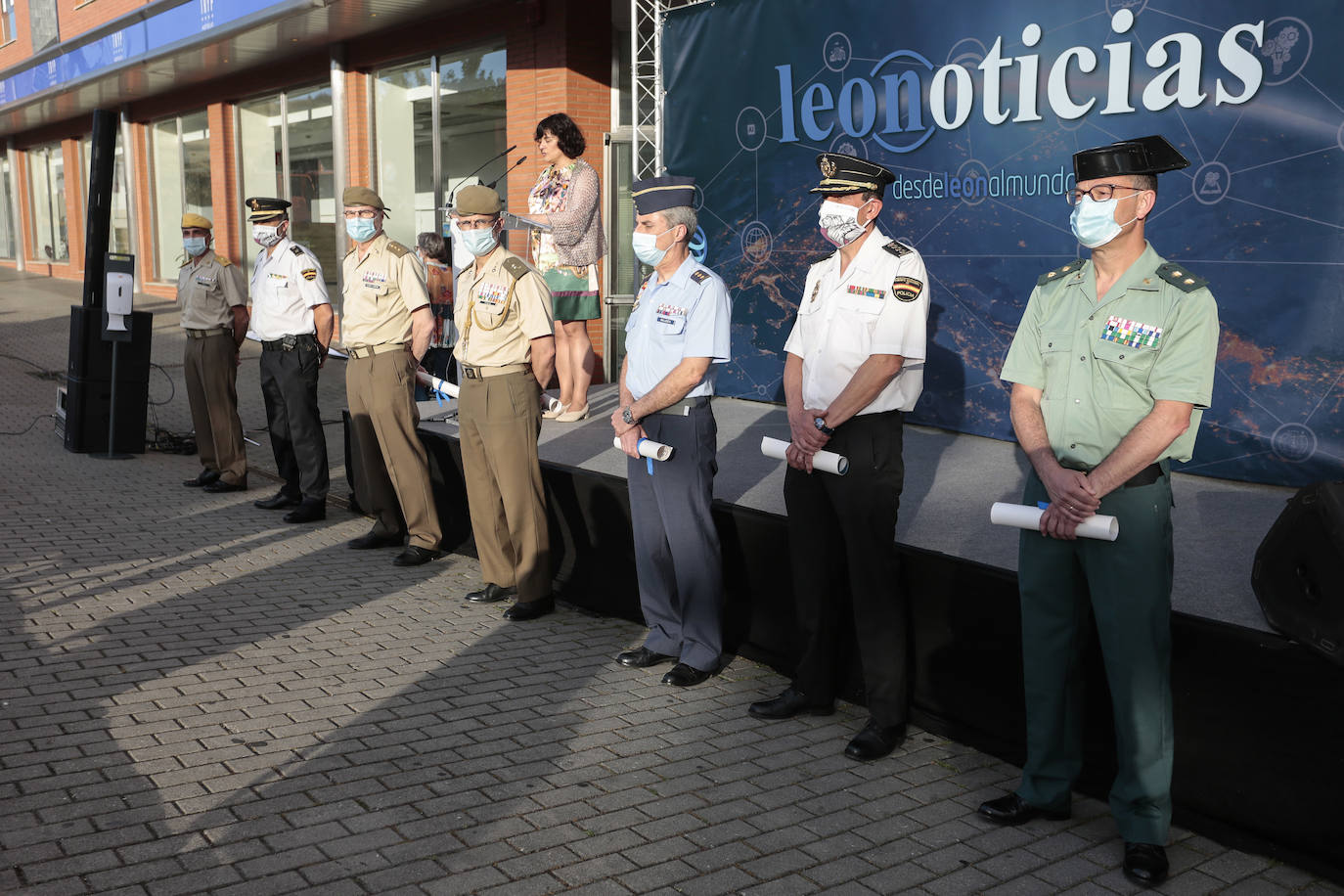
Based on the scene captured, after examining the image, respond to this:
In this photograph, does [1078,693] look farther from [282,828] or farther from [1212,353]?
[282,828]

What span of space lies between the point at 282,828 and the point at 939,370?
4787mm

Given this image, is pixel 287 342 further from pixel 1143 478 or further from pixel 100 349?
pixel 1143 478

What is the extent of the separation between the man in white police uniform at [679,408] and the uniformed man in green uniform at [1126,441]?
156cm

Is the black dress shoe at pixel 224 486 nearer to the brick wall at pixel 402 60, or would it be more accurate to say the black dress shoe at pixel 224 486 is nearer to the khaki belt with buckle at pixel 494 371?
the khaki belt with buckle at pixel 494 371

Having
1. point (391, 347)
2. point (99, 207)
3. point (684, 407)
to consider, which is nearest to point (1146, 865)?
point (684, 407)

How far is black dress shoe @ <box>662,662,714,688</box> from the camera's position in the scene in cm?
466

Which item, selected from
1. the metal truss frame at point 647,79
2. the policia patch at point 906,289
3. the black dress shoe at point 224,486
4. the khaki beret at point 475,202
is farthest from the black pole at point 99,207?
the policia patch at point 906,289

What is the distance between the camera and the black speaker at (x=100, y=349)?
9211mm

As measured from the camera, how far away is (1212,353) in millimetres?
3090

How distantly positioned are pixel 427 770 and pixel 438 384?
275cm

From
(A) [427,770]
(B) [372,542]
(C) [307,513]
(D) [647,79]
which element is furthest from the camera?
(D) [647,79]

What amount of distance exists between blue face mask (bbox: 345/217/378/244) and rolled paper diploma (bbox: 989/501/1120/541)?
4.40 m

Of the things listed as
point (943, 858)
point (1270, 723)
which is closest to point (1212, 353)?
point (1270, 723)

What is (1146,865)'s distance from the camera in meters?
3.13
